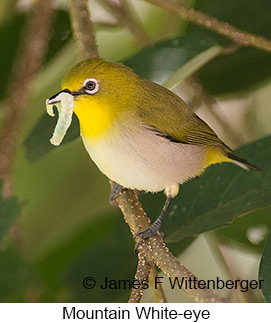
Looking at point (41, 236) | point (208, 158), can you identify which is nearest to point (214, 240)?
point (208, 158)

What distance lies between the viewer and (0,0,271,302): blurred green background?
180 centimetres

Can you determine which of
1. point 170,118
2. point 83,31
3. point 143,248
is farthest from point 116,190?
point 83,31

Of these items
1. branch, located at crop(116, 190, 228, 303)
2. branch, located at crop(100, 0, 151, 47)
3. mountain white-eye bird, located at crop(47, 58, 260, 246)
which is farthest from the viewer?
branch, located at crop(100, 0, 151, 47)

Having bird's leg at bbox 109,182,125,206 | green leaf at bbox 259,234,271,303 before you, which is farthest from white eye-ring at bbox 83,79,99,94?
green leaf at bbox 259,234,271,303

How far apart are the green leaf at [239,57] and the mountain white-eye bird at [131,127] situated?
1.20ft

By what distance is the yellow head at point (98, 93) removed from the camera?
184 centimetres

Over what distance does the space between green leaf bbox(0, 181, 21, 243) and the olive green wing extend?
544 millimetres

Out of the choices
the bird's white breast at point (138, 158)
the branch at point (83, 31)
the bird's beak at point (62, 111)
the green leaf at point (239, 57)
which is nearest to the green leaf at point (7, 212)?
the bird's beak at point (62, 111)

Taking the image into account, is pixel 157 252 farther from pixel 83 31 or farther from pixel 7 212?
pixel 83 31

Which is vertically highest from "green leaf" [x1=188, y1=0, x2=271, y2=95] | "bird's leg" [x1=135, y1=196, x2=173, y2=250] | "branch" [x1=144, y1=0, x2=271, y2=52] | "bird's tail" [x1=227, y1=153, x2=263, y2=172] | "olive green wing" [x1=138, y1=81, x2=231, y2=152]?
"green leaf" [x1=188, y1=0, x2=271, y2=95]

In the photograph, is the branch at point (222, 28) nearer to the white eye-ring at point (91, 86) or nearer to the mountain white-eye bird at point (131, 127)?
the mountain white-eye bird at point (131, 127)

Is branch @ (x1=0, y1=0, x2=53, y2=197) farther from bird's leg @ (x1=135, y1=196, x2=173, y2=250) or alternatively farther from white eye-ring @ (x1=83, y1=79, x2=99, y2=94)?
bird's leg @ (x1=135, y1=196, x2=173, y2=250)
